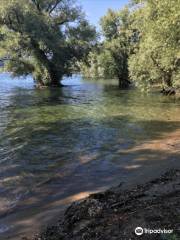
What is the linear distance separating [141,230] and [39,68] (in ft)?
131

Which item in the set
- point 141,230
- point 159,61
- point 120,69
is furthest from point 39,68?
point 141,230

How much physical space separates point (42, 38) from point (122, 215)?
36.8 meters

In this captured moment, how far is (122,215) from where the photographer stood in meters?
5.42

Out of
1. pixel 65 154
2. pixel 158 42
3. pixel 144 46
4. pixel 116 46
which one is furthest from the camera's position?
pixel 116 46

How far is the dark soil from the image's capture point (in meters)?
4.77

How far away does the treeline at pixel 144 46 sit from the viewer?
17.8 meters

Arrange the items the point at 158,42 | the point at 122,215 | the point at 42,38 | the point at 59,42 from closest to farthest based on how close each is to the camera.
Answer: the point at 122,215 < the point at 158,42 < the point at 42,38 < the point at 59,42

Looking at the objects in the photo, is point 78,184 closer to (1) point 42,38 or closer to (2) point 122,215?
(2) point 122,215

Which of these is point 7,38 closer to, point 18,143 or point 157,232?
point 18,143

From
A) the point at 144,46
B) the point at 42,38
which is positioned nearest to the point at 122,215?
the point at 144,46

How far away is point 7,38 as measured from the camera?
3944cm

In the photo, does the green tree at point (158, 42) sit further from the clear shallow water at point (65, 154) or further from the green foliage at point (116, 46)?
the green foliage at point (116, 46)

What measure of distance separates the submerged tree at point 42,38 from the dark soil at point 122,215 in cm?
A: 3468

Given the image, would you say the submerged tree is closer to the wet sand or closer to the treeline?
the treeline
